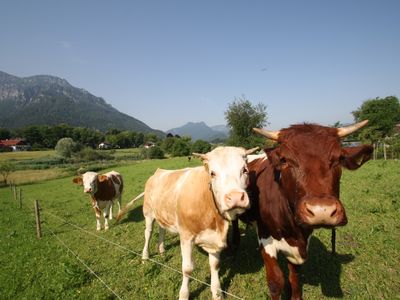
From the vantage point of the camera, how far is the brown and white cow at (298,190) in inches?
100.0

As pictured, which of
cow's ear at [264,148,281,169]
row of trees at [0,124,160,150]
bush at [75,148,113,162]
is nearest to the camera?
cow's ear at [264,148,281,169]

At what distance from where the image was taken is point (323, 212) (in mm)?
2439

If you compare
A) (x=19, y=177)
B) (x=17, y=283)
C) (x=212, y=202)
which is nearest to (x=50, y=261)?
(x=17, y=283)

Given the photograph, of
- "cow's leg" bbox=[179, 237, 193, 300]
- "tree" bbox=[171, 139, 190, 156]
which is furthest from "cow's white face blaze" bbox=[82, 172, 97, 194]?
"tree" bbox=[171, 139, 190, 156]

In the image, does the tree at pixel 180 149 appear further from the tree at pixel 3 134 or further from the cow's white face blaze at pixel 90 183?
the tree at pixel 3 134

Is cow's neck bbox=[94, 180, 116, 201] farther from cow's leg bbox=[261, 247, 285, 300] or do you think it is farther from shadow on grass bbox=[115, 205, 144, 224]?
cow's leg bbox=[261, 247, 285, 300]

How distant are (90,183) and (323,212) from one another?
10.1m

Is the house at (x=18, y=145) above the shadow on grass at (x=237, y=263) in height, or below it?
below

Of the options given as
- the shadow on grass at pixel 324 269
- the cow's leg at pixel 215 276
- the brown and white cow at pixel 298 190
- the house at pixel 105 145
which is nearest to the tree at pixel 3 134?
the house at pixel 105 145

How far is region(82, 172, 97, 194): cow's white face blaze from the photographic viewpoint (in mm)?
10798

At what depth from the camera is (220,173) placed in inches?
146

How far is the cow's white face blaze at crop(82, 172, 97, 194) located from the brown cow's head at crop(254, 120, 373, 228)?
9.31m

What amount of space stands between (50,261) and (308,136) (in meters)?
7.79

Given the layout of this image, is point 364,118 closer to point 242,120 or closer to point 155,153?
point 242,120
